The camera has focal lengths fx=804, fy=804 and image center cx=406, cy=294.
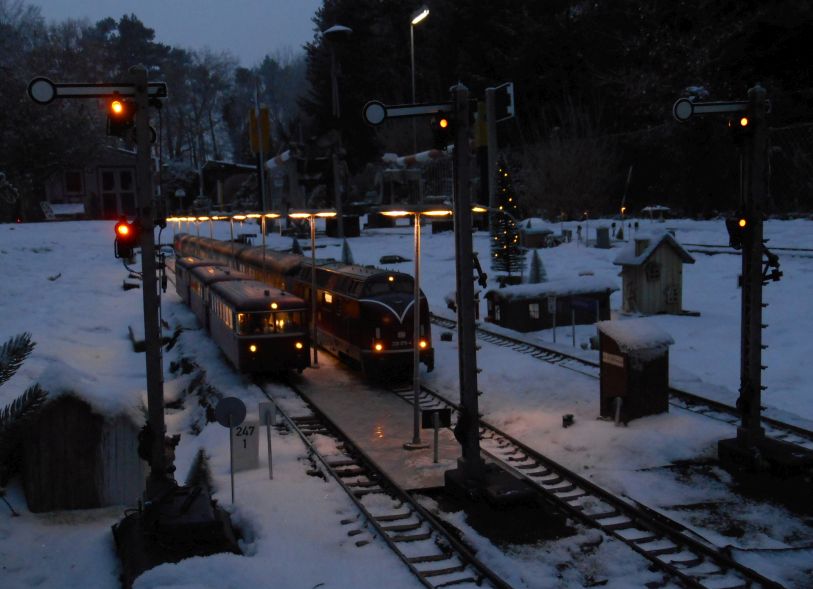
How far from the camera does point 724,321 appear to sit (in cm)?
2677

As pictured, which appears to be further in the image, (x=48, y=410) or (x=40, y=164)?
A: (x=40, y=164)

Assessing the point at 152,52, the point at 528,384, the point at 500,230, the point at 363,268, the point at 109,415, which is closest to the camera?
the point at 109,415

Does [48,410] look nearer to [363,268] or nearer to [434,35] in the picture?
[363,268]

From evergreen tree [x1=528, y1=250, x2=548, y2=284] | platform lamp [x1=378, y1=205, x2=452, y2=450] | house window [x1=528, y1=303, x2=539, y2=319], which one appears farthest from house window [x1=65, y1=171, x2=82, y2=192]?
platform lamp [x1=378, y1=205, x2=452, y2=450]

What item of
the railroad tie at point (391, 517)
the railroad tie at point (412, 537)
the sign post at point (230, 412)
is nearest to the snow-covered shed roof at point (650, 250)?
the railroad tie at point (391, 517)

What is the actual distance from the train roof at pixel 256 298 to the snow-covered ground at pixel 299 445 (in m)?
2.13

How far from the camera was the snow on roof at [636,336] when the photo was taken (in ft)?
50.2

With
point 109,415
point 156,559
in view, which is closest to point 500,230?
point 109,415

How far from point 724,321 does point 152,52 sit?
9996 cm

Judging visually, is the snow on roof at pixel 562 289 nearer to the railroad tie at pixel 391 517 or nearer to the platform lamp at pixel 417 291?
the platform lamp at pixel 417 291

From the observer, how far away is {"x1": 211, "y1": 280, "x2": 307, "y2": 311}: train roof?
2042cm

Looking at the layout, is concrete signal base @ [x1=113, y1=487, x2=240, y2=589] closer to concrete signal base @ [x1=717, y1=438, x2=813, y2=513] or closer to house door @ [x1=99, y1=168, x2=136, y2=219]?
concrete signal base @ [x1=717, y1=438, x2=813, y2=513]

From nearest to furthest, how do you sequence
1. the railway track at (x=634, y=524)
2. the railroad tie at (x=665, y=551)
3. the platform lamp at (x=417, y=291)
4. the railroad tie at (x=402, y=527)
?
the railway track at (x=634, y=524)
the railroad tie at (x=665, y=551)
the railroad tie at (x=402, y=527)
the platform lamp at (x=417, y=291)

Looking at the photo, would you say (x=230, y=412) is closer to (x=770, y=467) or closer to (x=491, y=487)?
(x=491, y=487)
